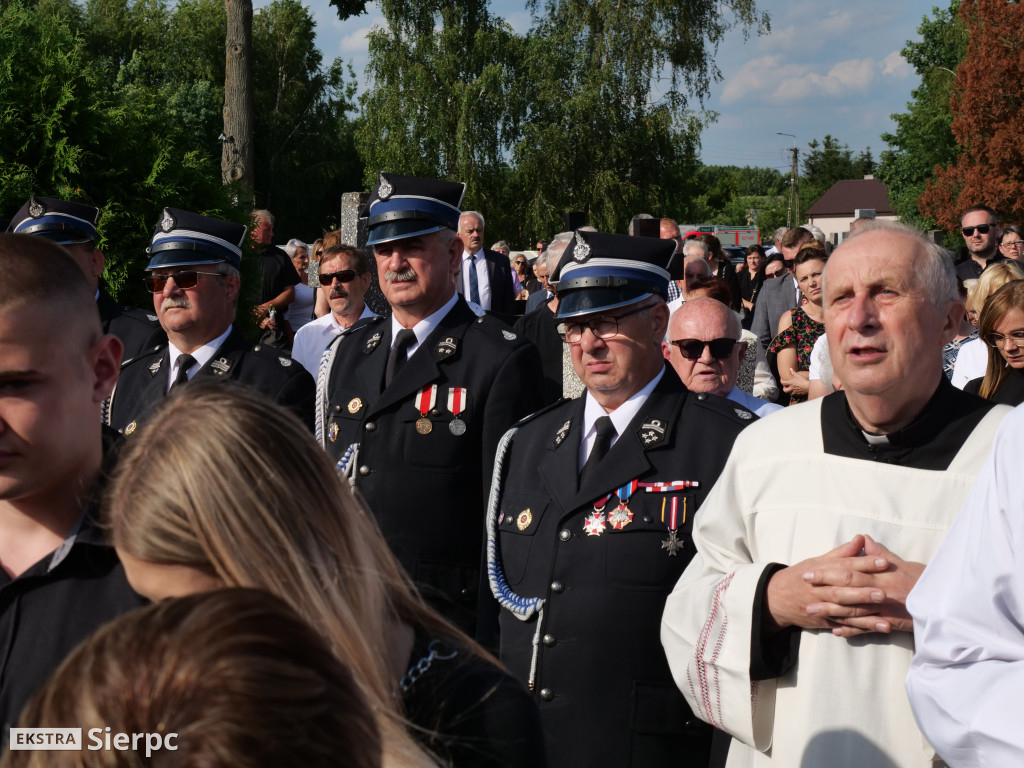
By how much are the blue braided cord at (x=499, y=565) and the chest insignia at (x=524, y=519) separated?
122mm

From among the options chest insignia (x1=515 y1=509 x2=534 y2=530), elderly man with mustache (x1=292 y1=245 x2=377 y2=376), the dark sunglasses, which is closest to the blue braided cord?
chest insignia (x1=515 y1=509 x2=534 y2=530)

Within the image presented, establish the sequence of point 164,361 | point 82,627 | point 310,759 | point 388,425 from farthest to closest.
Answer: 1. point 164,361
2. point 388,425
3. point 82,627
4. point 310,759

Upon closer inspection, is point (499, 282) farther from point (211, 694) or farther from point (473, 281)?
point (211, 694)

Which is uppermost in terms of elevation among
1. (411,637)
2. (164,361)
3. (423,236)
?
(423,236)

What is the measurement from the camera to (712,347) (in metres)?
4.71

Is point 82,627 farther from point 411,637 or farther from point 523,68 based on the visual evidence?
point 523,68

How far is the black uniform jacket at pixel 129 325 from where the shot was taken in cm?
560

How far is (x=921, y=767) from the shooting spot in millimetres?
2410

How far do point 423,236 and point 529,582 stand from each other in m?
1.73

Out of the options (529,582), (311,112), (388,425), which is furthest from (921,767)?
(311,112)

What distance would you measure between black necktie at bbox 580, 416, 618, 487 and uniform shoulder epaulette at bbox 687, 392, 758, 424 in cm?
30

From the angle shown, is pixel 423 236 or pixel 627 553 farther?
pixel 423 236

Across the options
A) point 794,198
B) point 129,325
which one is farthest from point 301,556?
point 794,198

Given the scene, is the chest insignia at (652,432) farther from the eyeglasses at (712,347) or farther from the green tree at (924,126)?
the green tree at (924,126)
